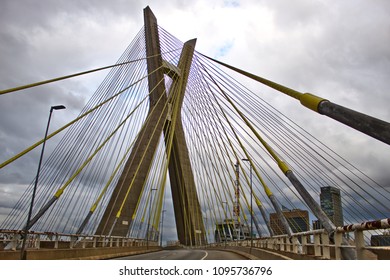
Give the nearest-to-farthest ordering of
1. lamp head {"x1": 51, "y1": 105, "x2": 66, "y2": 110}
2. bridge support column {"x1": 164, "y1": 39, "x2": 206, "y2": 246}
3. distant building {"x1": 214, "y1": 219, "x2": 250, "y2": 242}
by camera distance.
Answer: lamp head {"x1": 51, "y1": 105, "x2": 66, "y2": 110} → distant building {"x1": 214, "y1": 219, "x2": 250, "y2": 242} → bridge support column {"x1": 164, "y1": 39, "x2": 206, "y2": 246}

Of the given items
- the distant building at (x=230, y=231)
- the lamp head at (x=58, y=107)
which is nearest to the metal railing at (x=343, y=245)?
the lamp head at (x=58, y=107)

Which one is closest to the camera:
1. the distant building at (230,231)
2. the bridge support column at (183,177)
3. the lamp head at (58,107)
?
the lamp head at (58,107)

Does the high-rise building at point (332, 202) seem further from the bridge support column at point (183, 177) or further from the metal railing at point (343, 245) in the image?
the bridge support column at point (183, 177)

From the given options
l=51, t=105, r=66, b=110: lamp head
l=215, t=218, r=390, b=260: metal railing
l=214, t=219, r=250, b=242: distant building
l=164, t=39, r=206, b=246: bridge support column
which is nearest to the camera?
l=215, t=218, r=390, b=260: metal railing

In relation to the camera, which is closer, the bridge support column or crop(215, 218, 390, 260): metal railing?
crop(215, 218, 390, 260): metal railing

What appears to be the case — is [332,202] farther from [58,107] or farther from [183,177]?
[183,177]

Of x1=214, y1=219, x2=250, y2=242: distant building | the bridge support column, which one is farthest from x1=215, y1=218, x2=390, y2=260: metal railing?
the bridge support column

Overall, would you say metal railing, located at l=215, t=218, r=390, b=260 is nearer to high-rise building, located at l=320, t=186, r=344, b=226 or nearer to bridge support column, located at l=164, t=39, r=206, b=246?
high-rise building, located at l=320, t=186, r=344, b=226

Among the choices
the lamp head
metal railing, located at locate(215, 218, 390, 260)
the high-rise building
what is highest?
the lamp head

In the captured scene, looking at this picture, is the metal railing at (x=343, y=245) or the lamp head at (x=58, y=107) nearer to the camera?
the metal railing at (x=343, y=245)

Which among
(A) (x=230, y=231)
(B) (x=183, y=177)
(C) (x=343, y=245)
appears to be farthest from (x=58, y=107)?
(A) (x=230, y=231)

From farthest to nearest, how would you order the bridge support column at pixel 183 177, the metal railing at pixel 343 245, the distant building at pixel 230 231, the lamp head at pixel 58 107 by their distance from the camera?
the bridge support column at pixel 183 177 < the distant building at pixel 230 231 < the lamp head at pixel 58 107 < the metal railing at pixel 343 245

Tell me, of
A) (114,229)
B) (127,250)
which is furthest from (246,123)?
(114,229)

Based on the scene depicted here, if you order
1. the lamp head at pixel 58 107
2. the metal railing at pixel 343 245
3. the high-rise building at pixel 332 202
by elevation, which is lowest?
the metal railing at pixel 343 245
